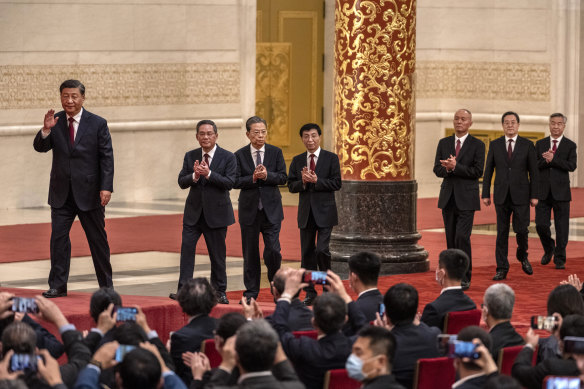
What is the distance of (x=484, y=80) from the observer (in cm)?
2089

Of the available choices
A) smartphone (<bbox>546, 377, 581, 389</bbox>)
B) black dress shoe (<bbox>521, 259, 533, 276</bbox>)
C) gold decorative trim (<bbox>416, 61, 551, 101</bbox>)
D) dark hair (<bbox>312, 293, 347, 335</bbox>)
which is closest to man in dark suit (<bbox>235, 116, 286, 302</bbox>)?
black dress shoe (<bbox>521, 259, 533, 276</bbox>)

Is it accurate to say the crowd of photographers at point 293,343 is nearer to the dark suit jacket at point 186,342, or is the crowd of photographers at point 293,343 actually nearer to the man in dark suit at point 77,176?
the dark suit jacket at point 186,342

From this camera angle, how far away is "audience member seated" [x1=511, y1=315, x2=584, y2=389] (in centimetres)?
571

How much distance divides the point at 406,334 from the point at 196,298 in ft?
3.62

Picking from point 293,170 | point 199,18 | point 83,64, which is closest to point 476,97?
point 199,18

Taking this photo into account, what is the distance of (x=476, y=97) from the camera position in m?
20.9

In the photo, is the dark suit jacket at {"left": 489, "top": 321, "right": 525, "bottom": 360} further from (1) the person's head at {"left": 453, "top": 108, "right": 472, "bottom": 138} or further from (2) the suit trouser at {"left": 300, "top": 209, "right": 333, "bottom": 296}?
(1) the person's head at {"left": 453, "top": 108, "right": 472, "bottom": 138}

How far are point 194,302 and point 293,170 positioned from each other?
13.7 ft

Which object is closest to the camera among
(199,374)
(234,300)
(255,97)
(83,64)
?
(199,374)

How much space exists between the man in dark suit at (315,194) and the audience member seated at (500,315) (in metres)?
3.91

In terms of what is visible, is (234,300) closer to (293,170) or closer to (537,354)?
(293,170)

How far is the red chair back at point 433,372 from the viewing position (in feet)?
19.3

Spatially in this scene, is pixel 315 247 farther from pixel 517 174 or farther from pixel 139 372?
pixel 139 372

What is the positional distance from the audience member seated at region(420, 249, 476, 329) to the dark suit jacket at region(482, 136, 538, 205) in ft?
13.7
